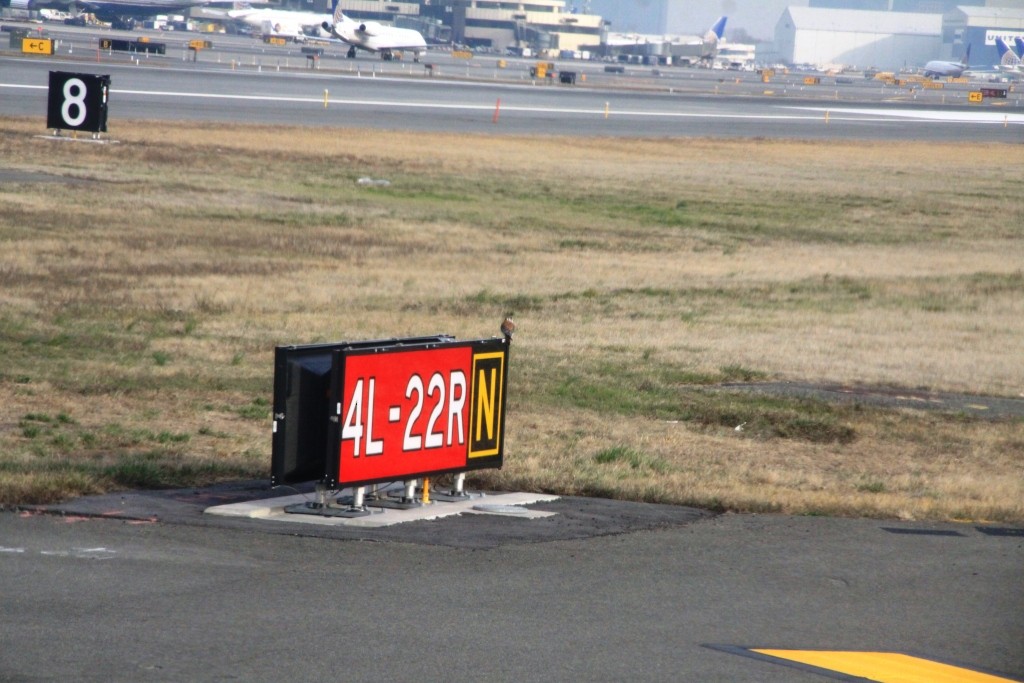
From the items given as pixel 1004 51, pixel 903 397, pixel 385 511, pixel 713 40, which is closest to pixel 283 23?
pixel 713 40

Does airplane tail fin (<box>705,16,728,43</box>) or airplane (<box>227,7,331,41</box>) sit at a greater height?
airplane tail fin (<box>705,16,728,43</box>)

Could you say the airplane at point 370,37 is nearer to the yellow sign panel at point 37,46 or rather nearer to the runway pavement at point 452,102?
the runway pavement at point 452,102

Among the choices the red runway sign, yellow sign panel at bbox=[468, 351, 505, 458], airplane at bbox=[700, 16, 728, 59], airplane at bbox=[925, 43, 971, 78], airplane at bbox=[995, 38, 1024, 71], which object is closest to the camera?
the red runway sign

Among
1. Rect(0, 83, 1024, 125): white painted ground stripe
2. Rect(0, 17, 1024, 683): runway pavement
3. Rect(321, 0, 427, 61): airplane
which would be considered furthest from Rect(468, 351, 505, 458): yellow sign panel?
Rect(321, 0, 427, 61): airplane

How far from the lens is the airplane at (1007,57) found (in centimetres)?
15279

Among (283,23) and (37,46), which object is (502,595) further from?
(283,23)

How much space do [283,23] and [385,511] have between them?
15758 cm

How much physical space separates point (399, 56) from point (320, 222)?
99656mm

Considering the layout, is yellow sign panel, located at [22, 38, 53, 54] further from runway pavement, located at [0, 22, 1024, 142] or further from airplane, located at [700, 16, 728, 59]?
airplane, located at [700, 16, 728, 59]

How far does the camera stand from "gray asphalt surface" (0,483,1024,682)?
6.23 m

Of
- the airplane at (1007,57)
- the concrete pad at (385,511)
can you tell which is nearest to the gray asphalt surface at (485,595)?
the concrete pad at (385,511)

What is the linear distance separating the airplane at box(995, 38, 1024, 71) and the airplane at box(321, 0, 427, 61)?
65101mm

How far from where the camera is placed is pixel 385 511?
30.9 feet

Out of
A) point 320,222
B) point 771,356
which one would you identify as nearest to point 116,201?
point 320,222
